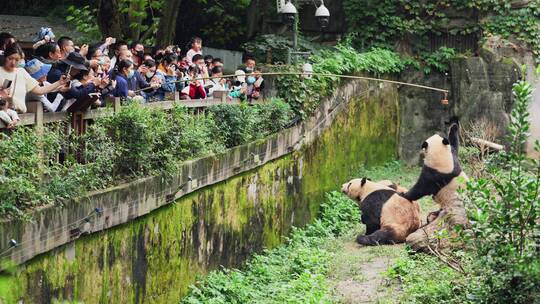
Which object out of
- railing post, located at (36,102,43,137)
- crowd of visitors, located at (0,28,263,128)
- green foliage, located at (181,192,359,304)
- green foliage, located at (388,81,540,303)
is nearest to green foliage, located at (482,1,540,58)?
green foliage, located at (181,192,359,304)

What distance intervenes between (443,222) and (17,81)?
7110 mm

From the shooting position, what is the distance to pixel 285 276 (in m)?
12.3

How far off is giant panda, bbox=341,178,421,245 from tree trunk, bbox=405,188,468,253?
0.55 meters

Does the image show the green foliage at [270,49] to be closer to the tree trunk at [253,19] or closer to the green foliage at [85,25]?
the green foliage at [85,25]

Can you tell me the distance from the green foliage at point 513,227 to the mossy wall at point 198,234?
134 inches

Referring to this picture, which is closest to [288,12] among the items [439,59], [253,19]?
[439,59]

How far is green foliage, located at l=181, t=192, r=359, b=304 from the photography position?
11.0 meters

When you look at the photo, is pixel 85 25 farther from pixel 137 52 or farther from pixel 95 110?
pixel 95 110

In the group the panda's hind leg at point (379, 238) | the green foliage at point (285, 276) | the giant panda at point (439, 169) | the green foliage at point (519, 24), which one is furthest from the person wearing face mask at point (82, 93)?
the green foliage at point (519, 24)

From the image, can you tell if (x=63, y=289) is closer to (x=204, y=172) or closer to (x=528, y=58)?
(x=204, y=172)

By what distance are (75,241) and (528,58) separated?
1548 cm

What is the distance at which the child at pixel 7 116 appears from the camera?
25.2ft

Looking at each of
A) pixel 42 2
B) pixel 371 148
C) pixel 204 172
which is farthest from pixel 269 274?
pixel 42 2

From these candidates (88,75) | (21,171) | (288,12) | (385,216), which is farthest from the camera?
(288,12)
